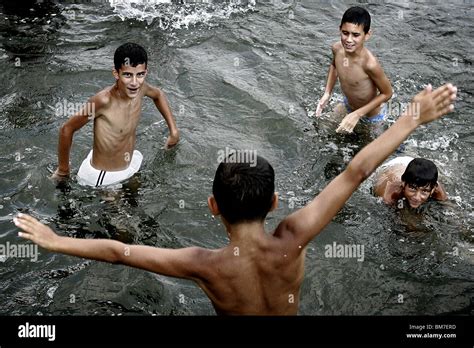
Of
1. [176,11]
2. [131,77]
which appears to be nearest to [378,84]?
[131,77]

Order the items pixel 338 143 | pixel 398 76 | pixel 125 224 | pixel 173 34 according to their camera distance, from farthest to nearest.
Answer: pixel 173 34 < pixel 398 76 < pixel 338 143 < pixel 125 224

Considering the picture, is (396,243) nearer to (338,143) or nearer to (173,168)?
(338,143)

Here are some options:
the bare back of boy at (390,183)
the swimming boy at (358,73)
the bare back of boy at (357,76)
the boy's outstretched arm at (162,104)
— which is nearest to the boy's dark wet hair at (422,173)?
the bare back of boy at (390,183)

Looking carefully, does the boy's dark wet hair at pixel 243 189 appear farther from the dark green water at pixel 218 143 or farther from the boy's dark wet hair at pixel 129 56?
the boy's dark wet hair at pixel 129 56

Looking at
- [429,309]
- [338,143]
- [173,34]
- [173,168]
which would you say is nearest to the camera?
[429,309]

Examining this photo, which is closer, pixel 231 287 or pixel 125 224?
pixel 231 287

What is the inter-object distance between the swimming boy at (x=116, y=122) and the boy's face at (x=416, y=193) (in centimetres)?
232

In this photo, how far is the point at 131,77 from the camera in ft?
17.3

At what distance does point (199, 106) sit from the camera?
757 centimetres

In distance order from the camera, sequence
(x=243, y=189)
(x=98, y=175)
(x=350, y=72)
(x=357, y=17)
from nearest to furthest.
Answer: (x=243, y=189) < (x=98, y=175) < (x=357, y=17) < (x=350, y=72)

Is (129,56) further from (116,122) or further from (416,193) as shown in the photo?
(416,193)

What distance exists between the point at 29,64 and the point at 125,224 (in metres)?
3.42

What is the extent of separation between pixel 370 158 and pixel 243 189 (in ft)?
2.20
